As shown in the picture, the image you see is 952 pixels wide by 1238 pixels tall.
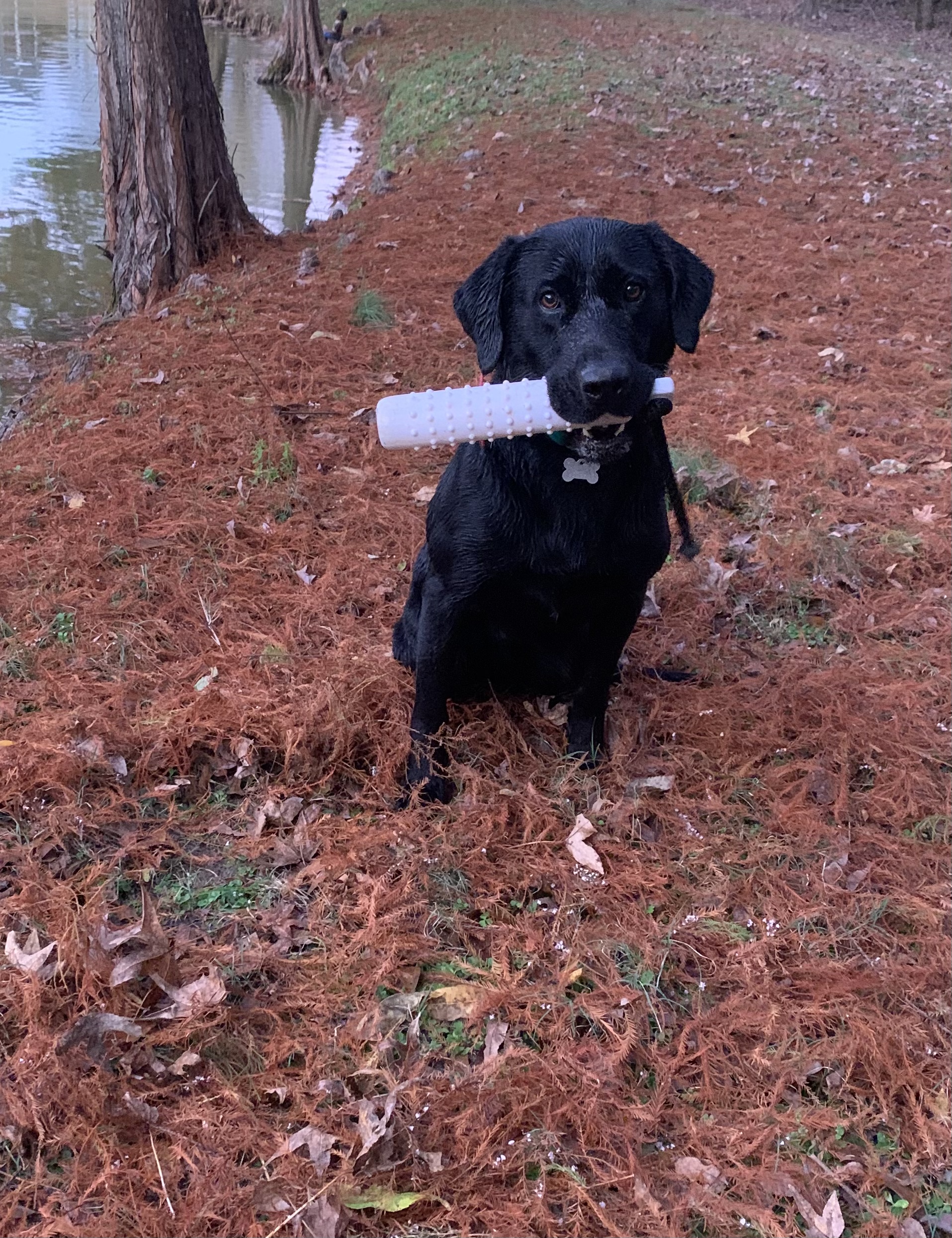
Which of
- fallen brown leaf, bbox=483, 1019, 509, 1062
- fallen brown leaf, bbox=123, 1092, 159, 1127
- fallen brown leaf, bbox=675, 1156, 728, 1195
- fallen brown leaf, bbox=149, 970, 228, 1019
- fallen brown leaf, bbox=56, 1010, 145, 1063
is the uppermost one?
fallen brown leaf, bbox=56, 1010, 145, 1063

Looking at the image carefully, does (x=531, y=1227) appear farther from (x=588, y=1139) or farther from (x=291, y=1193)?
(x=291, y=1193)

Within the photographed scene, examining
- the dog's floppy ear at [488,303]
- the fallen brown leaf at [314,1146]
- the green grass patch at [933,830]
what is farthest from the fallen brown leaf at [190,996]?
the green grass patch at [933,830]

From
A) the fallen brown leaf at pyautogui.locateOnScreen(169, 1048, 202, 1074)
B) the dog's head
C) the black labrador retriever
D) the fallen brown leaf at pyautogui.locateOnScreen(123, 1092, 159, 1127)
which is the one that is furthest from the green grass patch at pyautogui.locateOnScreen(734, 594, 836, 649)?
the fallen brown leaf at pyautogui.locateOnScreen(123, 1092, 159, 1127)

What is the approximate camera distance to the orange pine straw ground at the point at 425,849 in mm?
2049

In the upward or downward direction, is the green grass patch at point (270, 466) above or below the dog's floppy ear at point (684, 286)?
below

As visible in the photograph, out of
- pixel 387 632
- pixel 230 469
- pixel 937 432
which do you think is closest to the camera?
pixel 387 632

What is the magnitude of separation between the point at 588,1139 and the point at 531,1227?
238 millimetres

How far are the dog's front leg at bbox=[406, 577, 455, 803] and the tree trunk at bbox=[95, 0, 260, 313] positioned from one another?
5565 mm

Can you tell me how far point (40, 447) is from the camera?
204 inches

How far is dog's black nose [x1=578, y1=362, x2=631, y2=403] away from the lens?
2367 mm

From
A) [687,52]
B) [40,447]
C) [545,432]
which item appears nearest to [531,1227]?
[545,432]

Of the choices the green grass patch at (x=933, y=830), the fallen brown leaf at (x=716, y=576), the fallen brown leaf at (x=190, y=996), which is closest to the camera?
the fallen brown leaf at (x=190, y=996)

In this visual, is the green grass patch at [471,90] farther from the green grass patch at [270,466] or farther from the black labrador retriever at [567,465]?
the black labrador retriever at [567,465]

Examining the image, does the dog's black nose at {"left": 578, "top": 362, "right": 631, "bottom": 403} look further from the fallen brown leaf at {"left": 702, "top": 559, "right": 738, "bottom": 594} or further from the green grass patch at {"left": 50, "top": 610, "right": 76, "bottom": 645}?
the green grass patch at {"left": 50, "top": 610, "right": 76, "bottom": 645}
